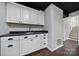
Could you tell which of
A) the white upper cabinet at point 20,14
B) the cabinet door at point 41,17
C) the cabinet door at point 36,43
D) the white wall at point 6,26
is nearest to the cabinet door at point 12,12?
the white upper cabinet at point 20,14

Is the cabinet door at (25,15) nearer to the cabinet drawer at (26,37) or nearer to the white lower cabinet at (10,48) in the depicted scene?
the cabinet drawer at (26,37)

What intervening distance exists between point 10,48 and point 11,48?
0.03 meters

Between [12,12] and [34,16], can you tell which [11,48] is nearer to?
[12,12]

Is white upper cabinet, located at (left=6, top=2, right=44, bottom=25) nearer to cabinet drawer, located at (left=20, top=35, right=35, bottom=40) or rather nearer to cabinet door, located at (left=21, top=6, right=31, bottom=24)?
cabinet door, located at (left=21, top=6, right=31, bottom=24)

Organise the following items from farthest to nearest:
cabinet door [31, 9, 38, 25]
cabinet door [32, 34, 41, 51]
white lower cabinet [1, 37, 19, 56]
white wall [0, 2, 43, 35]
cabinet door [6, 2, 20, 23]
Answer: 1. cabinet door [31, 9, 38, 25]
2. cabinet door [32, 34, 41, 51]
3. cabinet door [6, 2, 20, 23]
4. white wall [0, 2, 43, 35]
5. white lower cabinet [1, 37, 19, 56]

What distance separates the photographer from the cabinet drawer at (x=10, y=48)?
4.79 feet

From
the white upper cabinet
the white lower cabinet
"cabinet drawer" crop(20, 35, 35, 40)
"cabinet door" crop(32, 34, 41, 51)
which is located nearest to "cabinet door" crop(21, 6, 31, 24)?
the white upper cabinet

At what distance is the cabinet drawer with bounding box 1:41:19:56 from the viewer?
57.4 inches

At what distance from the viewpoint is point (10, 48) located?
61.5 inches

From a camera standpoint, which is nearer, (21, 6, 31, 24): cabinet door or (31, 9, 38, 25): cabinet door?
(21, 6, 31, 24): cabinet door

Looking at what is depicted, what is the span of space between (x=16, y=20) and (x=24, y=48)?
102 cm

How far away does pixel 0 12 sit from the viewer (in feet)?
5.64

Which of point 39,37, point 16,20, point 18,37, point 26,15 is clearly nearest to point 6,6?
point 16,20

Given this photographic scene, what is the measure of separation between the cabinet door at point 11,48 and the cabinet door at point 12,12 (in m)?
0.79
